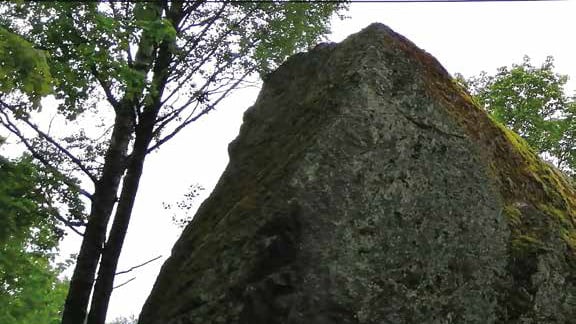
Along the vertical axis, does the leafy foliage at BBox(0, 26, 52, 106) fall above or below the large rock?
above

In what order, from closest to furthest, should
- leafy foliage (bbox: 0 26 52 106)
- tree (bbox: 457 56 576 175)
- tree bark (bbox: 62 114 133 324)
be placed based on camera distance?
leafy foliage (bbox: 0 26 52 106), tree bark (bbox: 62 114 133 324), tree (bbox: 457 56 576 175)

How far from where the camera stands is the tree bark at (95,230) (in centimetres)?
761

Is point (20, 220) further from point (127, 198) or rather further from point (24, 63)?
point (24, 63)

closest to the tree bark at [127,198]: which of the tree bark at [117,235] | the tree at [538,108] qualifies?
the tree bark at [117,235]

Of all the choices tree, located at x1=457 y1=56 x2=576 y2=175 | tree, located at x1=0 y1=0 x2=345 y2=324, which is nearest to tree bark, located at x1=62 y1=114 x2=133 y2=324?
tree, located at x1=0 y1=0 x2=345 y2=324

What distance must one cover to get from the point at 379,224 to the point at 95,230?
17.8 ft

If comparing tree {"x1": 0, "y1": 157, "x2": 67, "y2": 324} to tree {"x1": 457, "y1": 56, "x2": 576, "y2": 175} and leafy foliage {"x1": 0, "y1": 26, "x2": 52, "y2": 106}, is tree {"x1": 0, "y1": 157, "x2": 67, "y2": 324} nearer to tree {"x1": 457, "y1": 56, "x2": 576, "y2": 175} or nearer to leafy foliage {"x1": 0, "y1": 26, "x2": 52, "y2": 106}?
leafy foliage {"x1": 0, "y1": 26, "x2": 52, "y2": 106}

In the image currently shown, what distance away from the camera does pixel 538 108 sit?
20922 mm

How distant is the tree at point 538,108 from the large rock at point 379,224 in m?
17.4

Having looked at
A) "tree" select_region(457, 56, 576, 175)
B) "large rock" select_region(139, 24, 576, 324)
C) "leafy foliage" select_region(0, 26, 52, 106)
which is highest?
"tree" select_region(457, 56, 576, 175)

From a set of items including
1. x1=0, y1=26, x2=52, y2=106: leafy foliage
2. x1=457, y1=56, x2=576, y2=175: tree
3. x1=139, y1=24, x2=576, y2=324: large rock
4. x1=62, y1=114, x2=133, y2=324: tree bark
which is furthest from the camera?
x1=457, y1=56, x2=576, y2=175: tree

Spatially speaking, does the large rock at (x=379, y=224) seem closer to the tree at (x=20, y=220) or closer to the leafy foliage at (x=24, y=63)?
the leafy foliage at (x=24, y=63)

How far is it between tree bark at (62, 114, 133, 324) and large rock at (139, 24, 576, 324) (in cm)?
386

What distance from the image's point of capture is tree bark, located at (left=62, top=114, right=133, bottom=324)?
7613mm
